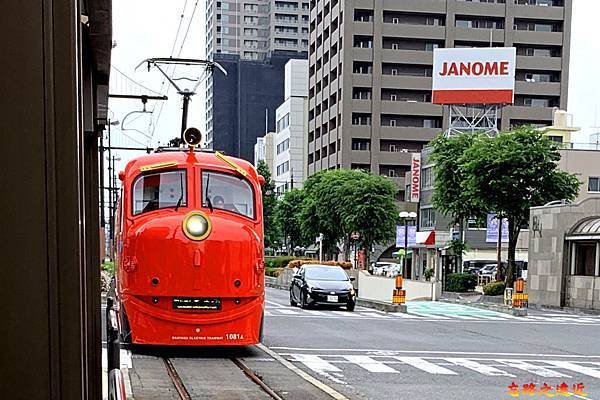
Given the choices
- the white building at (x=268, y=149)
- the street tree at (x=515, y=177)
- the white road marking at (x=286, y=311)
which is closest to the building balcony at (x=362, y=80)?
the white building at (x=268, y=149)

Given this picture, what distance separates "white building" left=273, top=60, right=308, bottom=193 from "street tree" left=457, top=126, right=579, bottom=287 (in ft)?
183

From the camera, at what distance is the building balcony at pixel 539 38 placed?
73.4 meters

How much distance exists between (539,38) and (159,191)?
7033 cm

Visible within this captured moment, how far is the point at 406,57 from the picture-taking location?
242 feet

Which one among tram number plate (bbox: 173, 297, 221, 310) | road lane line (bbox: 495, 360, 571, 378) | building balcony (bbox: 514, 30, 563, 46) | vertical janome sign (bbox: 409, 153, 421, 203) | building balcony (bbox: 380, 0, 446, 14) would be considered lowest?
road lane line (bbox: 495, 360, 571, 378)

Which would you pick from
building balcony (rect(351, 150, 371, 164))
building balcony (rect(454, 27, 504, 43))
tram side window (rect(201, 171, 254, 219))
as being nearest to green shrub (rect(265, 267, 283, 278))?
building balcony (rect(351, 150, 371, 164))

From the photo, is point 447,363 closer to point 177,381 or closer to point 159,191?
point 177,381

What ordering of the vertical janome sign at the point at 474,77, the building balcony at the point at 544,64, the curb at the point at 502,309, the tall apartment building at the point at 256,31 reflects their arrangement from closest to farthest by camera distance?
the curb at the point at 502,309
the vertical janome sign at the point at 474,77
the building balcony at the point at 544,64
the tall apartment building at the point at 256,31

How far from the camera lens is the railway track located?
8109mm

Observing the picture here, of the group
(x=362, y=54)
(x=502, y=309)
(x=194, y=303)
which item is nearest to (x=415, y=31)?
(x=362, y=54)

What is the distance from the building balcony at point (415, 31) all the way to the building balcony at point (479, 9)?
2.76m

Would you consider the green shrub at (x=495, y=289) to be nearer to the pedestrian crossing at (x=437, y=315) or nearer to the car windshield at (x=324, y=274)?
the pedestrian crossing at (x=437, y=315)

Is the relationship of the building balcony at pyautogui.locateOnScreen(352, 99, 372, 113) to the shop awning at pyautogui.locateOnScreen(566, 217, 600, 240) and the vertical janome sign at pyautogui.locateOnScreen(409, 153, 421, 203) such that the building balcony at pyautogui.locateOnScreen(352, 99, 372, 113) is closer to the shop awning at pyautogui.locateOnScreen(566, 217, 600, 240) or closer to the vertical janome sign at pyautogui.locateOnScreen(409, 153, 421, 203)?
the vertical janome sign at pyautogui.locateOnScreen(409, 153, 421, 203)

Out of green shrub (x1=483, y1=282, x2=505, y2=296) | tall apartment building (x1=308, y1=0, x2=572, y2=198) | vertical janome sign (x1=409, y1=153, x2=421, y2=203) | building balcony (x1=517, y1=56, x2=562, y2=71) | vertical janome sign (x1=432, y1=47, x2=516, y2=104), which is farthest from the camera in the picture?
building balcony (x1=517, y1=56, x2=562, y2=71)
